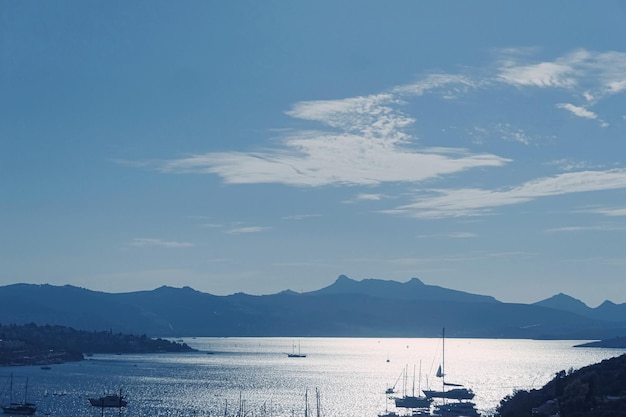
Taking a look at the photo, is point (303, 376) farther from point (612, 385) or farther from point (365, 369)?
point (612, 385)

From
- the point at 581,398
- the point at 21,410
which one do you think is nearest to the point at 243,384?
the point at 21,410

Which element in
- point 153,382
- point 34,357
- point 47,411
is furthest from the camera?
point 34,357

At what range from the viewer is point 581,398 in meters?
57.0

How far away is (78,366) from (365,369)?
51.3 m

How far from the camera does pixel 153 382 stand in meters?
126

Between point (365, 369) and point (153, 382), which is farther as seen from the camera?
point (365, 369)

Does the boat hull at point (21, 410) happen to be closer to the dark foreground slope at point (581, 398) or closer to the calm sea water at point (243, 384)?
the calm sea water at point (243, 384)

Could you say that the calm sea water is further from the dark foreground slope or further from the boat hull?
the dark foreground slope

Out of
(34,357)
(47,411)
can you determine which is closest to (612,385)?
(47,411)

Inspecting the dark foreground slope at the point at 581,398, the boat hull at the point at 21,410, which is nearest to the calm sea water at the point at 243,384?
the boat hull at the point at 21,410

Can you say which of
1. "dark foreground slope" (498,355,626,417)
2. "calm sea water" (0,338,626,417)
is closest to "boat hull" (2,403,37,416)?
"calm sea water" (0,338,626,417)

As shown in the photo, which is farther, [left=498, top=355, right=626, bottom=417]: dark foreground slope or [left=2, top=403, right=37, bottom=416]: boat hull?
[left=2, top=403, right=37, bottom=416]: boat hull

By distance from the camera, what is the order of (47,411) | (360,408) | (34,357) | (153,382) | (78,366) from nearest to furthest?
(47,411), (360,408), (153,382), (78,366), (34,357)

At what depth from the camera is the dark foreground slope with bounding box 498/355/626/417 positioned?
2173 inches
